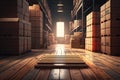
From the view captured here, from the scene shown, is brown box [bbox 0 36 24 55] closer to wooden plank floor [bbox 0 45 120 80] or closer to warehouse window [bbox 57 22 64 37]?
wooden plank floor [bbox 0 45 120 80]

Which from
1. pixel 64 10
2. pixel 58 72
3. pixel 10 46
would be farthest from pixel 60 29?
pixel 58 72

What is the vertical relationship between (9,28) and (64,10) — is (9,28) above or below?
below

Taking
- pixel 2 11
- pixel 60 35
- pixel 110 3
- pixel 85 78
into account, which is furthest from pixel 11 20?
pixel 60 35

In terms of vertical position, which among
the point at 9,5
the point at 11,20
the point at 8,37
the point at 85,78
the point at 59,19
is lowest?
the point at 85,78

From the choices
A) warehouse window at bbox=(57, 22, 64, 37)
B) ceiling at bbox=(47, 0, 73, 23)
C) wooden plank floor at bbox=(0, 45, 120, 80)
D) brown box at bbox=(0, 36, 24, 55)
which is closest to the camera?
wooden plank floor at bbox=(0, 45, 120, 80)

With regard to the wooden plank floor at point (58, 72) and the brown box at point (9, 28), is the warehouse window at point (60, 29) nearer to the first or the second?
the brown box at point (9, 28)

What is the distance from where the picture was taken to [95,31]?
9945 mm

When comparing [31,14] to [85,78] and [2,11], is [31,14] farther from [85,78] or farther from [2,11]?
[85,78]

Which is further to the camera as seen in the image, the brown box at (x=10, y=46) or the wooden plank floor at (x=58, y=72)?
the brown box at (x=10, y=46)

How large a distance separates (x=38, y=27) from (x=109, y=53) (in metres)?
6.88

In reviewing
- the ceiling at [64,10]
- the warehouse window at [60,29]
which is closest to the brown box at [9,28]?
the ceiling at [64,10]

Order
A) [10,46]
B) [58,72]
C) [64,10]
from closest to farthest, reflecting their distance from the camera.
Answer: [58,72] < [10,46] < [64,10]

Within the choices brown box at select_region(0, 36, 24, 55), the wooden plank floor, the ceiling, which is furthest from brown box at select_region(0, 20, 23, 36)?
the ceiling

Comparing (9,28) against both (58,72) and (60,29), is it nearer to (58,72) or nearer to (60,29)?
(58,72)
